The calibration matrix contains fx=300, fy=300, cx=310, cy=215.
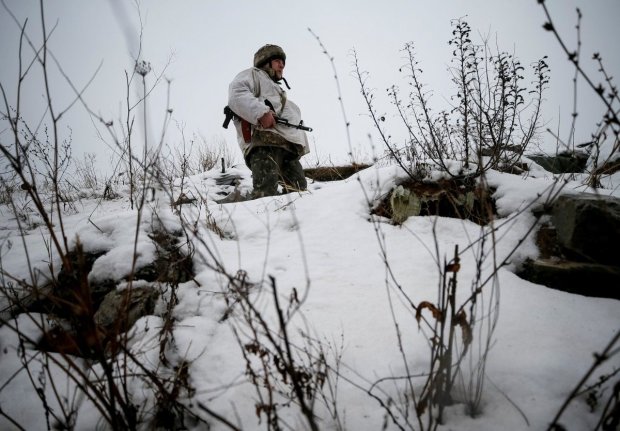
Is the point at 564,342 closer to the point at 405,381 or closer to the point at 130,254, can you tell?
the point at 405,381

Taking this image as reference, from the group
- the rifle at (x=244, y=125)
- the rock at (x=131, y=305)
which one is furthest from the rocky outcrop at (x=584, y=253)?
the rifle at (x=244, y=125)

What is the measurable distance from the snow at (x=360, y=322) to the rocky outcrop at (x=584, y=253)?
3.0 inches

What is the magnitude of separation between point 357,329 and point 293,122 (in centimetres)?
274

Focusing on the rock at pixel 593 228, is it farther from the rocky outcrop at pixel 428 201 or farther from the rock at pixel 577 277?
the rocky outcrop at pixel 428 201

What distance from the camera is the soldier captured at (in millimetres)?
3062

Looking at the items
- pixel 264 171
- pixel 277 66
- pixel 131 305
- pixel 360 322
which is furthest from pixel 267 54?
pixel 360 322

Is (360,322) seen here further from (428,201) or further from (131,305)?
(428,201)

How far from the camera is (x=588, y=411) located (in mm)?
864

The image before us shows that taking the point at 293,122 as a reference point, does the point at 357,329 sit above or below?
below

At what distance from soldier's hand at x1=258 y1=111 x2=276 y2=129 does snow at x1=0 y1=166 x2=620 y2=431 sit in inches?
51.1

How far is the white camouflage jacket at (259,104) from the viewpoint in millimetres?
3031

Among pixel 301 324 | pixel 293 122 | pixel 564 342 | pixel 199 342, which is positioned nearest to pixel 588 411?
pixel 564 342

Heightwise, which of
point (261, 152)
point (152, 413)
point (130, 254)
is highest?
point (261, 152)

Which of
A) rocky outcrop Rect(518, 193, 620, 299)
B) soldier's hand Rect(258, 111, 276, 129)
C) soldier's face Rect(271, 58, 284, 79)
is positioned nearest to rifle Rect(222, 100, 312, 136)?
soldier's hand Rect(258, 111, 276, 129)
